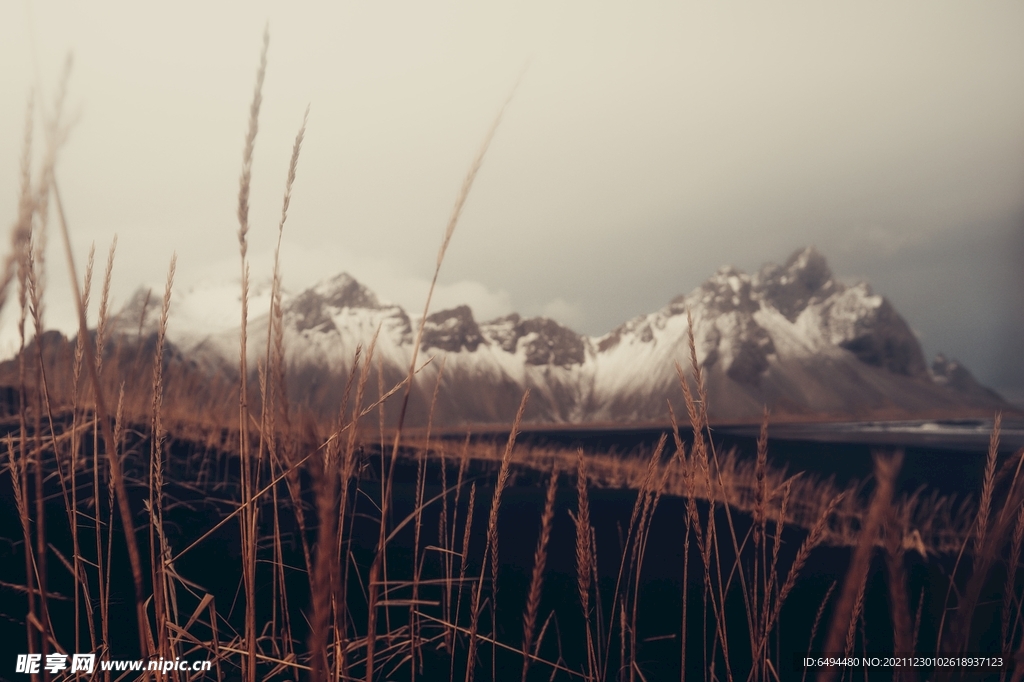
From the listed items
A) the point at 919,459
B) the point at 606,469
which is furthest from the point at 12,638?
the point at 919,459

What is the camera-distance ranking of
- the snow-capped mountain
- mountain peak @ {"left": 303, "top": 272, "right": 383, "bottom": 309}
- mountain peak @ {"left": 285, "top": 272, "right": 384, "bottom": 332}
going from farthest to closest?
mountain peak @ {"left": 303, "top": 272, "right": 383, "bottom": 309}
mountain peak @ {"left": 285, "top": 272, "right": 384, "bottom": 332}
the snow-capped mountain

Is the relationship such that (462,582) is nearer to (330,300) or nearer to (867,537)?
(867,537)

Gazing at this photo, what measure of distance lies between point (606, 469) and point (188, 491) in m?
5.80

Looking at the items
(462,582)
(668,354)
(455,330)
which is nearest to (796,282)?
(668,354)

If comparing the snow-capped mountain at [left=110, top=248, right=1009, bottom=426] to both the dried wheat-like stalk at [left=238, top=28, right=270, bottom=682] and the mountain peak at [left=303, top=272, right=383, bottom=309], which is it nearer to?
the mountain peak at [left=303, top=272, right=383, bottom=309]

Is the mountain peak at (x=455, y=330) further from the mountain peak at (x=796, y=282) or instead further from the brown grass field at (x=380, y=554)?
the brown grass field at (x=380, y=554)

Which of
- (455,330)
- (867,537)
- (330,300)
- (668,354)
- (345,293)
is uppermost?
(345,293)

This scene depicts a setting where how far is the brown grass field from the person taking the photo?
76 cm

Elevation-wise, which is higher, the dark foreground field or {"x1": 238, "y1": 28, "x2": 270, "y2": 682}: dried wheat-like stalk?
{"x1": 238, "y1": 28, "x2": 270, "y2": 682}: dried wheat-like stalk

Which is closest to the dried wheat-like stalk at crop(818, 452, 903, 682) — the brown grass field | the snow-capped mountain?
the brown grass field

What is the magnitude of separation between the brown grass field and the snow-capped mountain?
6296 centimetres

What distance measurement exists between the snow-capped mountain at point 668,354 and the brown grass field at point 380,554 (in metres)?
63.0

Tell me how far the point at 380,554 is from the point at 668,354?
93.2 meters

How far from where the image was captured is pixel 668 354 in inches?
3568
